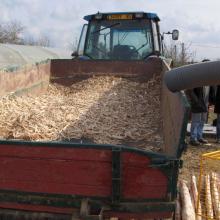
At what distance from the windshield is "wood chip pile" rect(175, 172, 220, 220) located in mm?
3836

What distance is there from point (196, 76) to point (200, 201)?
1.96 meters

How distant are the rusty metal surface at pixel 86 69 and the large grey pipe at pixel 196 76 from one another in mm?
4014

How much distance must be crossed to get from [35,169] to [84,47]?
6.39 meters

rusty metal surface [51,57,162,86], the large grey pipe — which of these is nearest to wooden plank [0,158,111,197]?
the large grey pipe

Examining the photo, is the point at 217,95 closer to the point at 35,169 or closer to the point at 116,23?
the point at 116,23

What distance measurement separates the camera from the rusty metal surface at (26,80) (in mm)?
5469

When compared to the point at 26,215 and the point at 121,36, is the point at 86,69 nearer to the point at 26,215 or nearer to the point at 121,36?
the point at 121,36

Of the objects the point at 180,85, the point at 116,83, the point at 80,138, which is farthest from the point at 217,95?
the point at 180,85

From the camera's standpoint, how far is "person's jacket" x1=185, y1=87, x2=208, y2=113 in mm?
7805

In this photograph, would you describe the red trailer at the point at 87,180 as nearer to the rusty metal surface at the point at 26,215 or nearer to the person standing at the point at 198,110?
the rusty metal surface at the point at 26,215

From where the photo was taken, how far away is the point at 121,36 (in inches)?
344

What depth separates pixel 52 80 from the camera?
24.8 ft

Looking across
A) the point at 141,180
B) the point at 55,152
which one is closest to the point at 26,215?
the point at 55,152

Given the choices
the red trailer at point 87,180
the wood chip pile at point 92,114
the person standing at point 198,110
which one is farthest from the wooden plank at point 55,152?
the person standing at point 198,110
